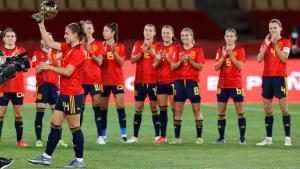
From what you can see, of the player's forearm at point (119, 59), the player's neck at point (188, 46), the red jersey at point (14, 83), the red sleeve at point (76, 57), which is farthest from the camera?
the player's forearm at point (119, 59)

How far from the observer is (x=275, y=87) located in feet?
49.5

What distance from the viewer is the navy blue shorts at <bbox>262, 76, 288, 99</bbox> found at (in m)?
15.1

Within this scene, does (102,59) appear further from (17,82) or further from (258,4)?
(258,4)

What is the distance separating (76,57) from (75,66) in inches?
5.0

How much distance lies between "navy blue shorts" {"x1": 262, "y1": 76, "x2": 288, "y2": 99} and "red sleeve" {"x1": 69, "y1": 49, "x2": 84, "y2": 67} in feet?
13.9

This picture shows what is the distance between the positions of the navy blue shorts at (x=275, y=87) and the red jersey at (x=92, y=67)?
302 cm

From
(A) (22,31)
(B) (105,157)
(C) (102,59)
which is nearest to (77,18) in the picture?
(A) (22,31)

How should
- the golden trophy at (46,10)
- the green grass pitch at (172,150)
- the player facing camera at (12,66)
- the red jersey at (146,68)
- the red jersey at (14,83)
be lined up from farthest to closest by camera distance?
the red jersey at (146,68) → the red jersey at (14,83) → the green grass pitch at (172,150) → the golden trophy at (46,10) → the player facing camera at (12,66)

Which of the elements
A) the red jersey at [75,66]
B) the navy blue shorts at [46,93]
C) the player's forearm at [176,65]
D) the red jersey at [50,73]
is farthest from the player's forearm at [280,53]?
the red jersey at [75,66]

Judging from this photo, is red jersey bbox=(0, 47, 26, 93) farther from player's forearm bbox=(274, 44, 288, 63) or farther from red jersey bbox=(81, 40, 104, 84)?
player's forearm bbox=(274, 44, 288, 63)

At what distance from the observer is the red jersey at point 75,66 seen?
1219cm

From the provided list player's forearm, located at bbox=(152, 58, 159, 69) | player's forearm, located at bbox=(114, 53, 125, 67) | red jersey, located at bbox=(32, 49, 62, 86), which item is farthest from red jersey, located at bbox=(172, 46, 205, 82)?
red jersey, located at bbox=(32, 49, 62, 86)

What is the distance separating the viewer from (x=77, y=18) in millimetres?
29047

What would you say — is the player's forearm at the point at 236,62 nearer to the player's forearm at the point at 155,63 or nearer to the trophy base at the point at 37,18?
the player's forearm at the point at 155,63
